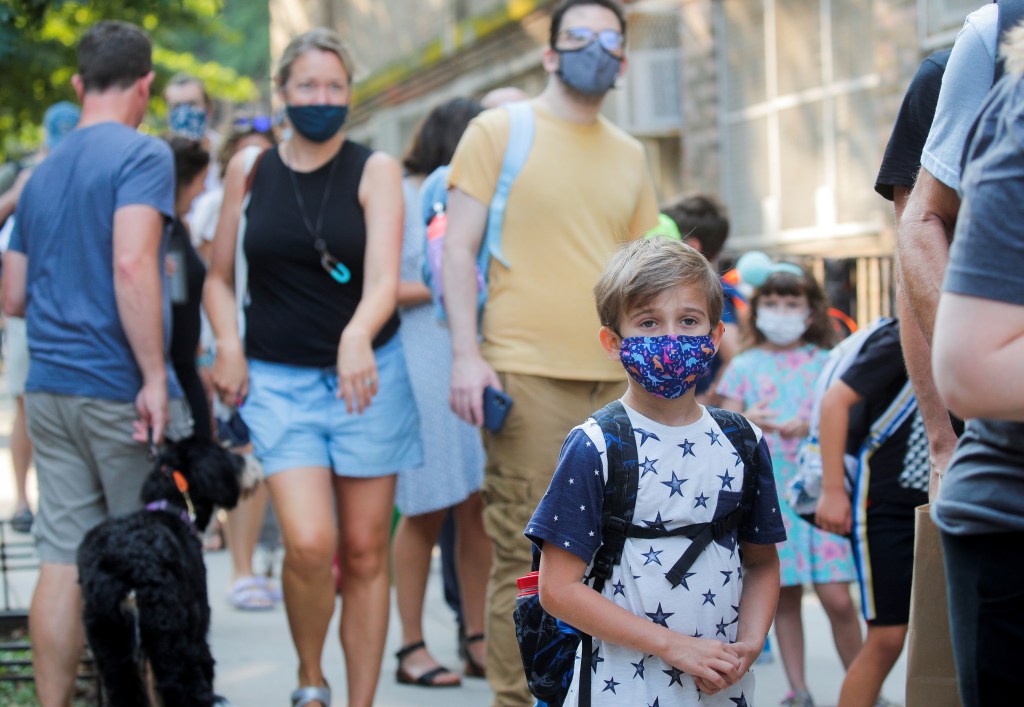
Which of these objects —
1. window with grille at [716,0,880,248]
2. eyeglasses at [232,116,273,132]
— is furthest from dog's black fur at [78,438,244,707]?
window with grille at [716,0,880,248]

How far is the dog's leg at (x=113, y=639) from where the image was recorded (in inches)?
170

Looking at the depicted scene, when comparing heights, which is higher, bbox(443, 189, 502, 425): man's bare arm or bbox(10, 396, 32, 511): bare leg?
bbox(443, 189, 502, 425): man's bare arm

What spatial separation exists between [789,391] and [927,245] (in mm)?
2757

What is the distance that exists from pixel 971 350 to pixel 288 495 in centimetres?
296

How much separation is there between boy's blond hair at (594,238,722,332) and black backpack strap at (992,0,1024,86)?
2.38 ft

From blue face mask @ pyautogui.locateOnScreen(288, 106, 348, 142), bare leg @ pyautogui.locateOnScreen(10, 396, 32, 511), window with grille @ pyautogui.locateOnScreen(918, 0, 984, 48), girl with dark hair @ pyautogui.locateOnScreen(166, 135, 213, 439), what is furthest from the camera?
window with grille @ pyautogui.locateOnScreen(918, 0, 984, 48)

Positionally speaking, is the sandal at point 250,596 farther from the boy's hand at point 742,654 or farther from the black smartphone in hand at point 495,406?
the boy's hand at point 742,654

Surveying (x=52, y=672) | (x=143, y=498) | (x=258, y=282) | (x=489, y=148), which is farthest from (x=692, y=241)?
(x=52, y=672)

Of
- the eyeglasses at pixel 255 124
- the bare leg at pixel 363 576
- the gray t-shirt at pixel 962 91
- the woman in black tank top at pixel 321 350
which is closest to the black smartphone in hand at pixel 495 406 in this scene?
the woman in black tank top at pixel 321 350

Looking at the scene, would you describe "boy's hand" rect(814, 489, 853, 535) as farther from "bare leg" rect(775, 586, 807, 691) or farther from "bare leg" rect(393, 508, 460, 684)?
"bare leg" rect(393, 508, 460, 684)

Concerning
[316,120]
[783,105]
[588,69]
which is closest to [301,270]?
[316,120]

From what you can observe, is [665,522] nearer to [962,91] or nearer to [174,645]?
[962,91]

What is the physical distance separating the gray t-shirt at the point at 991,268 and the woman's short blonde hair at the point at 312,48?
3.10 metres

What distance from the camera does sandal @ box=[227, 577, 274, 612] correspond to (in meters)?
7.32
